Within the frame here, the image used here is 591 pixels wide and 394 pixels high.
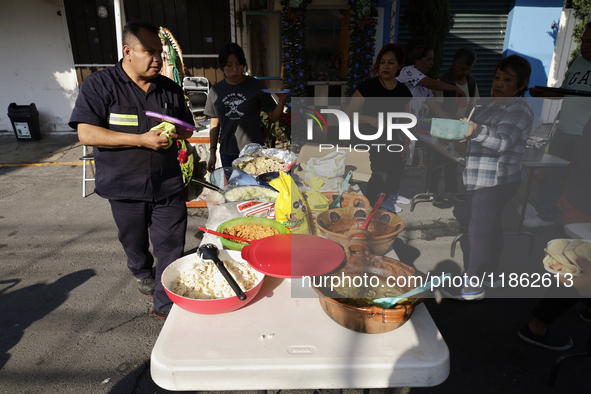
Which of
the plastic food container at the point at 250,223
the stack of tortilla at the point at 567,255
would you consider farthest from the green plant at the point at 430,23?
the plastic food container at the point at 250,223

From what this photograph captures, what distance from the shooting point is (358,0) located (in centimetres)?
695

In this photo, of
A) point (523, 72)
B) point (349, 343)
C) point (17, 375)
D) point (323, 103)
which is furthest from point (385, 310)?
point (323, 103)

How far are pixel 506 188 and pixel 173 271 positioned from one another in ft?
7.92

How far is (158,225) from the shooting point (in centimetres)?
252

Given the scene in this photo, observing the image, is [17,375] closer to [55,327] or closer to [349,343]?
[55,327]

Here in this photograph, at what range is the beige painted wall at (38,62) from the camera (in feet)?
26.3

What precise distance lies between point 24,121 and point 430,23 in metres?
9.07

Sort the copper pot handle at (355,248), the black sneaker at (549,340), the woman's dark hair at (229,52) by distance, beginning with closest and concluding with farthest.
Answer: the copper pot handle at (355,248) → the black sneaker at (549,340) → the woman's dark hair at (229,52)

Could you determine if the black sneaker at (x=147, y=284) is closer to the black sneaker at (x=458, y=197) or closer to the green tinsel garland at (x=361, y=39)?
the black sneaker at (x=458, y=197)

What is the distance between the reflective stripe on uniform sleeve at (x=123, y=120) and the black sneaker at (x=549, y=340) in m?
3.07

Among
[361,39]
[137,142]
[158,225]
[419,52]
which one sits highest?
[361,39]

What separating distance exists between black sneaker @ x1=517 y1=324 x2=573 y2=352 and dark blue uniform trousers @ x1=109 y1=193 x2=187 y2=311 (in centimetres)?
259

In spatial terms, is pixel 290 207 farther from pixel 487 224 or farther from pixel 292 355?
pixel 487 224

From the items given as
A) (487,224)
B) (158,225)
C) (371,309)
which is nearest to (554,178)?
(487,224)
